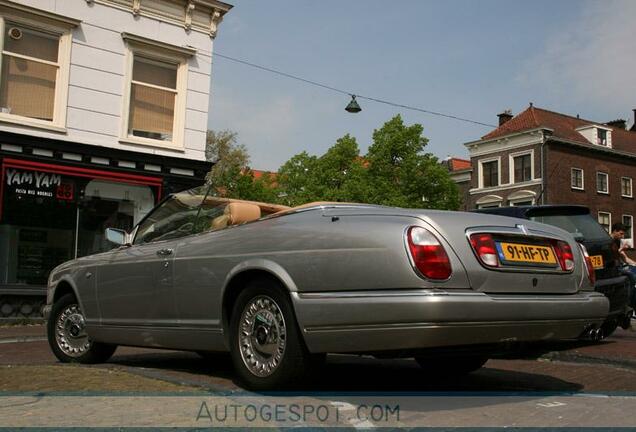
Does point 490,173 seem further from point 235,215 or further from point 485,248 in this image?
point 485,248

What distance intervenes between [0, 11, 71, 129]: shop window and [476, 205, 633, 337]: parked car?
32.9ft

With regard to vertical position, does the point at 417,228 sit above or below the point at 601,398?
above

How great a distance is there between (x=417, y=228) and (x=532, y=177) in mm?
41411

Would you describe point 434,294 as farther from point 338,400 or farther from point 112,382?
point 112,382

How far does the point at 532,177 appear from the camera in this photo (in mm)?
43062

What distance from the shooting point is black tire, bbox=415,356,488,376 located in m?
5.15

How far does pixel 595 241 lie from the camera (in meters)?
7.55

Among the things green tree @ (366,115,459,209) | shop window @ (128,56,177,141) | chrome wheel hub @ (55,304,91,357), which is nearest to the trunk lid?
chrome wheel hub @ (55,304,91,357)

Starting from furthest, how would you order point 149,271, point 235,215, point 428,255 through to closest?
point 149,271 → point 235,215 → point 428,255

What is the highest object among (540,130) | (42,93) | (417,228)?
(540,130)

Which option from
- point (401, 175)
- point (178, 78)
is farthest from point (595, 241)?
point (401, 175)

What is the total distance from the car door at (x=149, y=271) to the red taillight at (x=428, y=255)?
7.00 feet

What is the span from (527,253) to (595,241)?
383cm

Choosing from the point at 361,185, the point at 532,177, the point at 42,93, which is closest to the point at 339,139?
the point at 361,185
